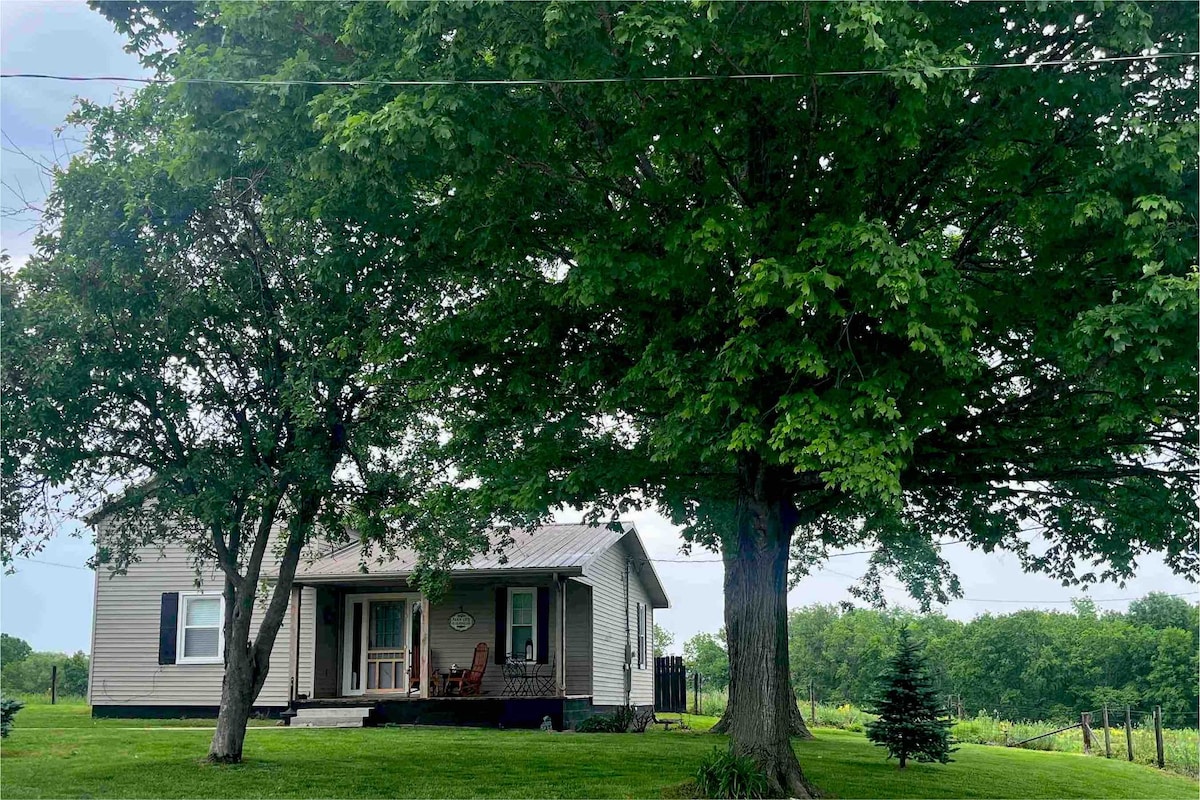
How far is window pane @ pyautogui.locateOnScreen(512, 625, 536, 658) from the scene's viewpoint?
2323cm

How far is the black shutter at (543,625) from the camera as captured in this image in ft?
→ 75.2

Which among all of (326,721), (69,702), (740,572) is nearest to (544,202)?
(740,572)

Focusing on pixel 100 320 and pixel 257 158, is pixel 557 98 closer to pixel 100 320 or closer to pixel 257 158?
pixel 257 158

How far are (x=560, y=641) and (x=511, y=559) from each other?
2013 millimetres

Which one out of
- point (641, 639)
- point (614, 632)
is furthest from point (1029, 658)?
point (614, 632)

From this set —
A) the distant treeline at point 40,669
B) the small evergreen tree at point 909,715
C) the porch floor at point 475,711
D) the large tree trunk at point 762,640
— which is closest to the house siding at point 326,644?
the porch floor at point 475,711

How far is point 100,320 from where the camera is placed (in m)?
12.7

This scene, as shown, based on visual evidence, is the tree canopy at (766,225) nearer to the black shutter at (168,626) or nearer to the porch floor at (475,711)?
the porch floor at (475,711)

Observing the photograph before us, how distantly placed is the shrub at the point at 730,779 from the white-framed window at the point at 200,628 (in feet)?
51.0

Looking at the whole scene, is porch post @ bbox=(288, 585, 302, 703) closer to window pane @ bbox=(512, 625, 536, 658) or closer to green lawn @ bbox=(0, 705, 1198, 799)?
green lawn @ bbox=(0, 705, 1198, 799)

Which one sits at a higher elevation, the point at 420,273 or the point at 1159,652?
the point at 420,273

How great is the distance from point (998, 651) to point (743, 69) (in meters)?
44.9

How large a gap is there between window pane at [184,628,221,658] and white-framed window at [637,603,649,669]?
10532mm

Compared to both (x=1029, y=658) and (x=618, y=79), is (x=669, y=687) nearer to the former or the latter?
(x=1029, y=658)
